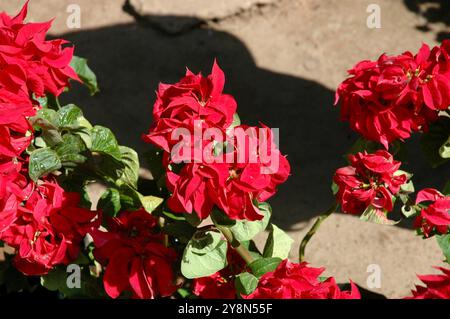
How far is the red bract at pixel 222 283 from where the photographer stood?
1.50 meters

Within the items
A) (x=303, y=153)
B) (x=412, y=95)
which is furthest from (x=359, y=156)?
(x=303, y=153)

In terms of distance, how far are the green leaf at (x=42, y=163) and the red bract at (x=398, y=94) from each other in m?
0.67

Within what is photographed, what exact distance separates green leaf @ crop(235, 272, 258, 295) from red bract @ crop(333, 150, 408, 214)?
30 cm

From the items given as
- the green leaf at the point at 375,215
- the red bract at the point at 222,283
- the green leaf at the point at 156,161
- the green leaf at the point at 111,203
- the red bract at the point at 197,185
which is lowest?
the red bract at the point at 222,283

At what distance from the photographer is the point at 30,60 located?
1.37 m

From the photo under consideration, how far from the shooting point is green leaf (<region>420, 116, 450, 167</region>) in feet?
5.46

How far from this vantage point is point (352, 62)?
124 inches

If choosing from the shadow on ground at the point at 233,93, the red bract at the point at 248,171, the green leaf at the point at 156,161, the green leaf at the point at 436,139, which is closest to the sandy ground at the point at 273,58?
the shadow on ground at the point at 233,93

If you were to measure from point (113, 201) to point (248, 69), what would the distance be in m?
1.73

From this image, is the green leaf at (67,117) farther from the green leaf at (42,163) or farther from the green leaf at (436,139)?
the green leaf at (436,139)

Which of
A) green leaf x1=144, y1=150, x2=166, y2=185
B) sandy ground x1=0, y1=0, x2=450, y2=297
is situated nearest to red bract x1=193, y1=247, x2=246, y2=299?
green leaf x1=144, y1=150, x2=166, y2=185

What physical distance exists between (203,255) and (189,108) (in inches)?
12.4

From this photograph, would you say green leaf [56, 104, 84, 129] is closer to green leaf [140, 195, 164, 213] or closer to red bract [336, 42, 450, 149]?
green leaf [140, 195, 164, 213]
